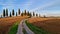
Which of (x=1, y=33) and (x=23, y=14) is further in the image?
(x=23, y=14)

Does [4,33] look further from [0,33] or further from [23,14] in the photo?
[23,14]

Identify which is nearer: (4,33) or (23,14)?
(4,33)

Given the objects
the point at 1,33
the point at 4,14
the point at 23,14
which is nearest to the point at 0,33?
the point at 1,33

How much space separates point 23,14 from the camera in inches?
7092

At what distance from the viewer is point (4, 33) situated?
112ft

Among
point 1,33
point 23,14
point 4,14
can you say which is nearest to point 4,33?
point 1,33

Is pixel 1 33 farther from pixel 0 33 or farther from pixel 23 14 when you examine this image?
pixel 23 14

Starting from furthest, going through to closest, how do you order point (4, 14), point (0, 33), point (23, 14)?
1. point (23, 14)
2. point (4, 14)
3. point (0, 33)

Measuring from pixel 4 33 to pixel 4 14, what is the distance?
102509mm

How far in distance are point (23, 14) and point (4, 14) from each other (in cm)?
4602

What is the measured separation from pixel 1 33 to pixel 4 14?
10310 cm

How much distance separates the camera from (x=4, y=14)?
135750 mm

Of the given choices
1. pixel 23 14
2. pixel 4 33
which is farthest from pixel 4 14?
pixel 4 33

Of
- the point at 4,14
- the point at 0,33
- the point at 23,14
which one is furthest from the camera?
the point at 23,14
